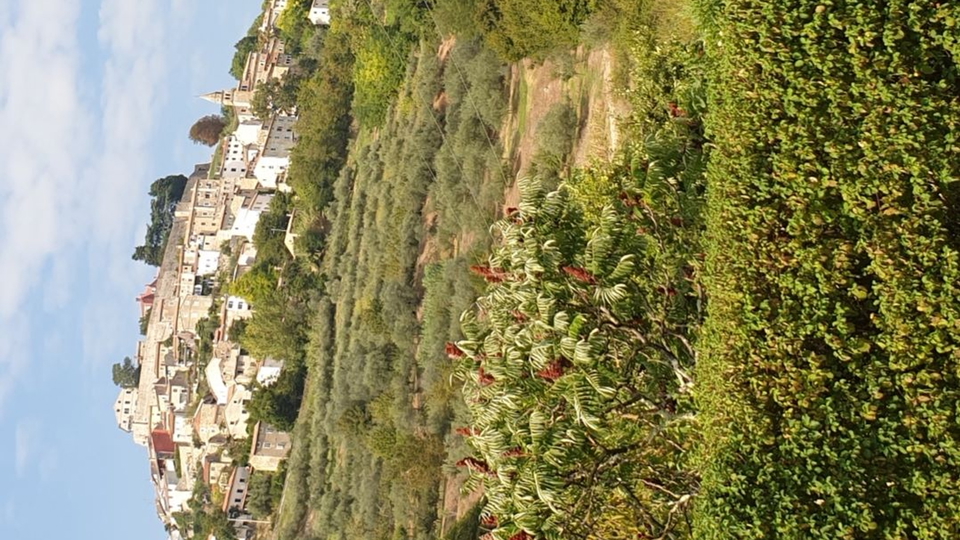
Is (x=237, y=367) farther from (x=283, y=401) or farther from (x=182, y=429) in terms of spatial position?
(x=182, y=429)


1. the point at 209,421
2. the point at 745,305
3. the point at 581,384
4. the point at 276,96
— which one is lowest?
the point at 209,421

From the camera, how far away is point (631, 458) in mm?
12547

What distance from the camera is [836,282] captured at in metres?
9.75

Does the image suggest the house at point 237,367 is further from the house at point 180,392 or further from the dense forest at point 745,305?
the dense forest at point 745,305

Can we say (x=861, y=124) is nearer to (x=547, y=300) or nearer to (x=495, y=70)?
(x=547, y=300)

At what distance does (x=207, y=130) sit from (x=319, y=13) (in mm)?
29029

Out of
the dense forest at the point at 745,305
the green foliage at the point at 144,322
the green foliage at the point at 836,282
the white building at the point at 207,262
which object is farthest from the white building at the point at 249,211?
the green foliage at the point at 836,282

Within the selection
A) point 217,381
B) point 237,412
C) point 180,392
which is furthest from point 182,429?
point 237,412

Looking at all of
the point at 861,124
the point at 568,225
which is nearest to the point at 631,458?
the point at 568,225

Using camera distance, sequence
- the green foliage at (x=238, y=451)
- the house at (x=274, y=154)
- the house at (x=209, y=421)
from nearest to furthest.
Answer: the green foliage at (x=238, y=451), the house at (x=209, y=421), the house at (x=274, y=154)

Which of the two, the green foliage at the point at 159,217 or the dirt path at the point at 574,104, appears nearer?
the dirt path at the point at 574,104

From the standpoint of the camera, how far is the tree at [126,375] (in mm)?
121756

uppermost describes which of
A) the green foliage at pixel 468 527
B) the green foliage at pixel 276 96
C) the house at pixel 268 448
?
the green foliage at pixel 276 96

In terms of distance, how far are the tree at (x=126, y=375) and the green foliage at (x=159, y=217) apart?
650 inches
